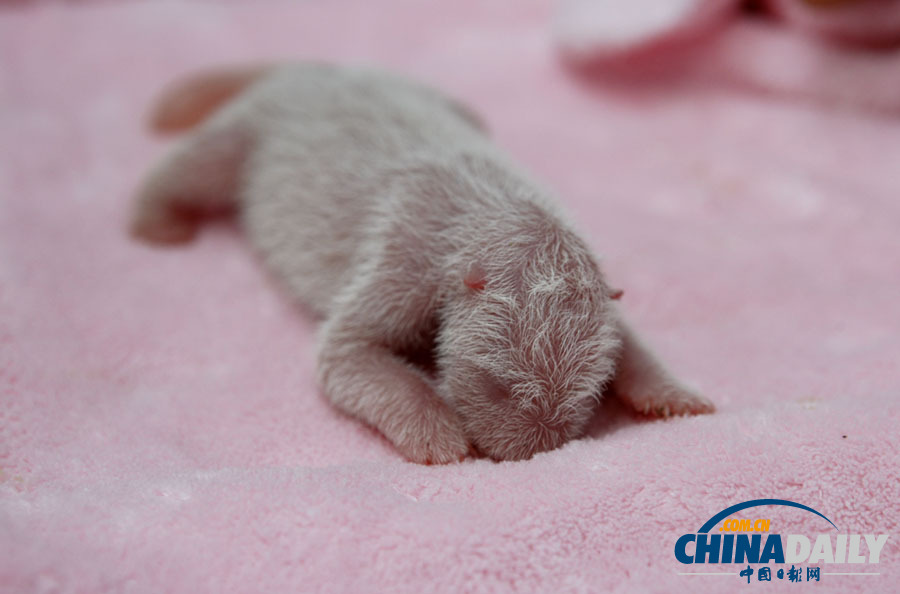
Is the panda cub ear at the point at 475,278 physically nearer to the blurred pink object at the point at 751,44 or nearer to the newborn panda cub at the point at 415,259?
the newborn panda cub at the point at 415,259

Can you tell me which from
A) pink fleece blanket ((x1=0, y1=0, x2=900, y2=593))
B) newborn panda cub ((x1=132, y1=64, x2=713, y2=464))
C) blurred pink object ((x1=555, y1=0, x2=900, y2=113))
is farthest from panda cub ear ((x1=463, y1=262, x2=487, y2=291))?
blurred pink object ((x1=555, y1=0, x2=900, y2=113))

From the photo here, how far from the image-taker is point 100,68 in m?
3.80

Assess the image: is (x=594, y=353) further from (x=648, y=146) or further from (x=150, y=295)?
(x=648, y=146)

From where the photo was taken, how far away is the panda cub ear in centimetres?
188

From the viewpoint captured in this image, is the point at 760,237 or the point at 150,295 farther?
the point at 760,237

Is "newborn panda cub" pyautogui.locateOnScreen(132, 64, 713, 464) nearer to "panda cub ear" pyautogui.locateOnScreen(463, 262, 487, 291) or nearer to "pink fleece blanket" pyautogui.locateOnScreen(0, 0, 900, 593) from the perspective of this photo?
"panda cub ear" pyautogui.locateOnScreen(463, 262, 487, 291)

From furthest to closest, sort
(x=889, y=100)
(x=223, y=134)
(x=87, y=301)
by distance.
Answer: (x=889, y=100)
(x=223, y=134)
(x=87, y=301)

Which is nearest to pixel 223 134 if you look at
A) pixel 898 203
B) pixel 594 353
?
pixel 594 353

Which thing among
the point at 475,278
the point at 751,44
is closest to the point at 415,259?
the point at 475,278

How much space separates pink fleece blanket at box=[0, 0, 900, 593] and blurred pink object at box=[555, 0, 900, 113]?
0.12m

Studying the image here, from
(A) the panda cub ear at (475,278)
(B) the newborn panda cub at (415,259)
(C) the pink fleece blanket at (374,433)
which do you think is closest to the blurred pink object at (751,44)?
(C) the pink fleece blanket at (374,433)

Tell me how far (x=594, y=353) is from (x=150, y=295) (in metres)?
1.57

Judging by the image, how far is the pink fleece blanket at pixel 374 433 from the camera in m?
1.46

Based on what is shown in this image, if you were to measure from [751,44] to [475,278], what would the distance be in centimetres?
248
